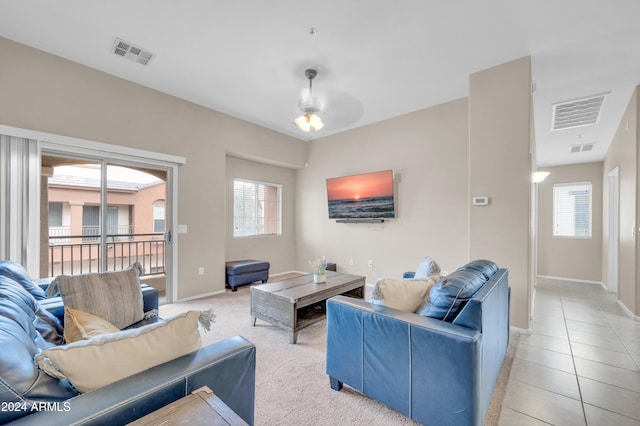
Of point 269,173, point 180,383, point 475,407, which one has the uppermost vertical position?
point 269,173

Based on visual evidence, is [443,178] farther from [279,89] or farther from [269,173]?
[269,173]

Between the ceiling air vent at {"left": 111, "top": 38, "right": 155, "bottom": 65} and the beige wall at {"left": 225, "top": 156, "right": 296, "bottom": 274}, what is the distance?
220 centimetres

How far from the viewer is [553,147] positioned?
17.4 ft

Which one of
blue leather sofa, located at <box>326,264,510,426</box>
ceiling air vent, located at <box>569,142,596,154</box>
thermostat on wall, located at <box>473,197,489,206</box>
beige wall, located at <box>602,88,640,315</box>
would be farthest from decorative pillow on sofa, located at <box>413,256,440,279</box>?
ceiling air vent, located at <box>569,142,596,154</box>

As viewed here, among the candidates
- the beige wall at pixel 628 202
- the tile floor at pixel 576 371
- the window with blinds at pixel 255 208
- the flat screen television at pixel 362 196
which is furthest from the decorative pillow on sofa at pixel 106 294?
the beige wall at pixel 628 202

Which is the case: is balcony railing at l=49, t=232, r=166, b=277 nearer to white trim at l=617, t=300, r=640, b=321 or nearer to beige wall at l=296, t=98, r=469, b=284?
beige wall at l=296, t=98, r=469, b=284

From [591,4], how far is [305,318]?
151 inches

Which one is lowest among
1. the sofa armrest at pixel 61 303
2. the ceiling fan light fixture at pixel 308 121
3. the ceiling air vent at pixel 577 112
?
the sofa armrest at pixel 61 303

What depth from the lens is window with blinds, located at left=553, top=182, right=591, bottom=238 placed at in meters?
6.08

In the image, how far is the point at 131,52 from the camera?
305 cm

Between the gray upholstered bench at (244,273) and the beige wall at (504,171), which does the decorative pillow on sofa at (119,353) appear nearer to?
the beige wall at (504,171)

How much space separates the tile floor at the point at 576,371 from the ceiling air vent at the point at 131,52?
15.0 ft

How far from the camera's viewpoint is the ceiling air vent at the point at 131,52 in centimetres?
290

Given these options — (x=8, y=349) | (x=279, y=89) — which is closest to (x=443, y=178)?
(x=279, y=89)
